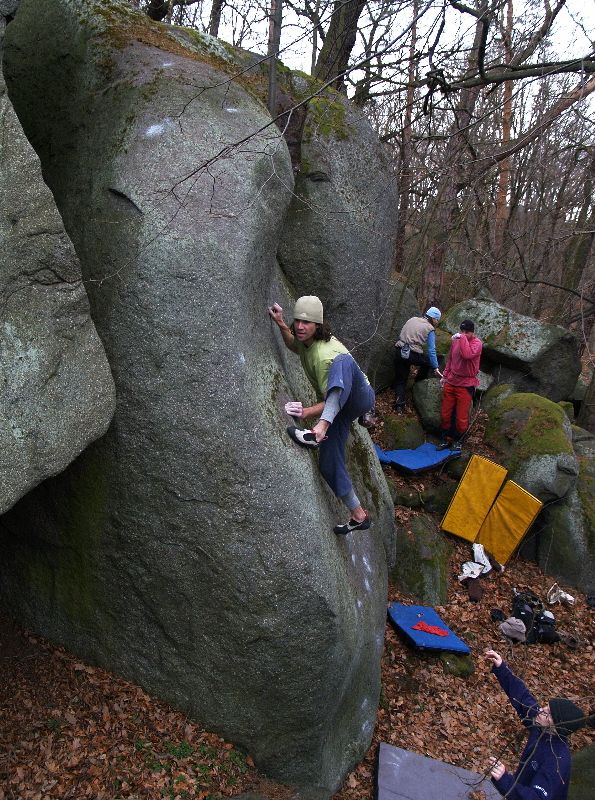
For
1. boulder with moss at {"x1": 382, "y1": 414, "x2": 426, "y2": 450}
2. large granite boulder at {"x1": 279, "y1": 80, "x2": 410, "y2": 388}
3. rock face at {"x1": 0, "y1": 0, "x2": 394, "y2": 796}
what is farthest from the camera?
boulder with moss at {"x1": 382, "y1": 414, "x2": 426, "y2": 450}

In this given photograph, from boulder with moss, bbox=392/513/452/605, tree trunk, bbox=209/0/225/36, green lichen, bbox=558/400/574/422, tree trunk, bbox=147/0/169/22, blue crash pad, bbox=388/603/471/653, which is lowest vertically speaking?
blue crash pad, bbox=388/603/471/653

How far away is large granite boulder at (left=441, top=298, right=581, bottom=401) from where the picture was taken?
42.0ft

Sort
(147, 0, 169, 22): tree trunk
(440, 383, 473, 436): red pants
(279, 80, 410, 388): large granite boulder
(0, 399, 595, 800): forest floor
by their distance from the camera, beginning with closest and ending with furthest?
(0, 399, 595, 800): forest floor, (279, 80, 410, 388): large granite boulder, (147, 0, 169, 22): tree trunk, (440, 383, 473, 436): red pants

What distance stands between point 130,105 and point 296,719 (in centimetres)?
557

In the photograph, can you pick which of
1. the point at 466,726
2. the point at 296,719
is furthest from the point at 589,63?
the point at 466,726

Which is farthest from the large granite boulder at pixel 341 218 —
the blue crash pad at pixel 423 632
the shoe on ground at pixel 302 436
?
the blue crash pad at pixel 423 632

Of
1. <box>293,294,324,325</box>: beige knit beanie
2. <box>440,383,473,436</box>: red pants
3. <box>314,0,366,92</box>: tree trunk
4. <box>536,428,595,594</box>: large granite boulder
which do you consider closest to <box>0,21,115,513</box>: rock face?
<box>293,294,324,325</box>: beige knit beanie

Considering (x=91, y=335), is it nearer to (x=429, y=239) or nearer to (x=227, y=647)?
(x=227, y=647)

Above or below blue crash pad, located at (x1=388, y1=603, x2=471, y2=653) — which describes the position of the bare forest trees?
above

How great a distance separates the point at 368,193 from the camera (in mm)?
9055

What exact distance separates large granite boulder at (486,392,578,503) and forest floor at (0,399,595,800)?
3.99 metres

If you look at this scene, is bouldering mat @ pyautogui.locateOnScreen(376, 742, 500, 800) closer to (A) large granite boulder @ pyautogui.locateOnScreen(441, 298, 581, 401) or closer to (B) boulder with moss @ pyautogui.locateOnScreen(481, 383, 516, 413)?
(B) boulder with moss @ pyautogui.locateOnScreen(481, 383, 516, 413)

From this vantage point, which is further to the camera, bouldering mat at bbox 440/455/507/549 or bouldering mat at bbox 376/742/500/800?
bouldering mat at bbox 440/455/507/549

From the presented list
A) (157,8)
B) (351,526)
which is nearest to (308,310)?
(351,526)
